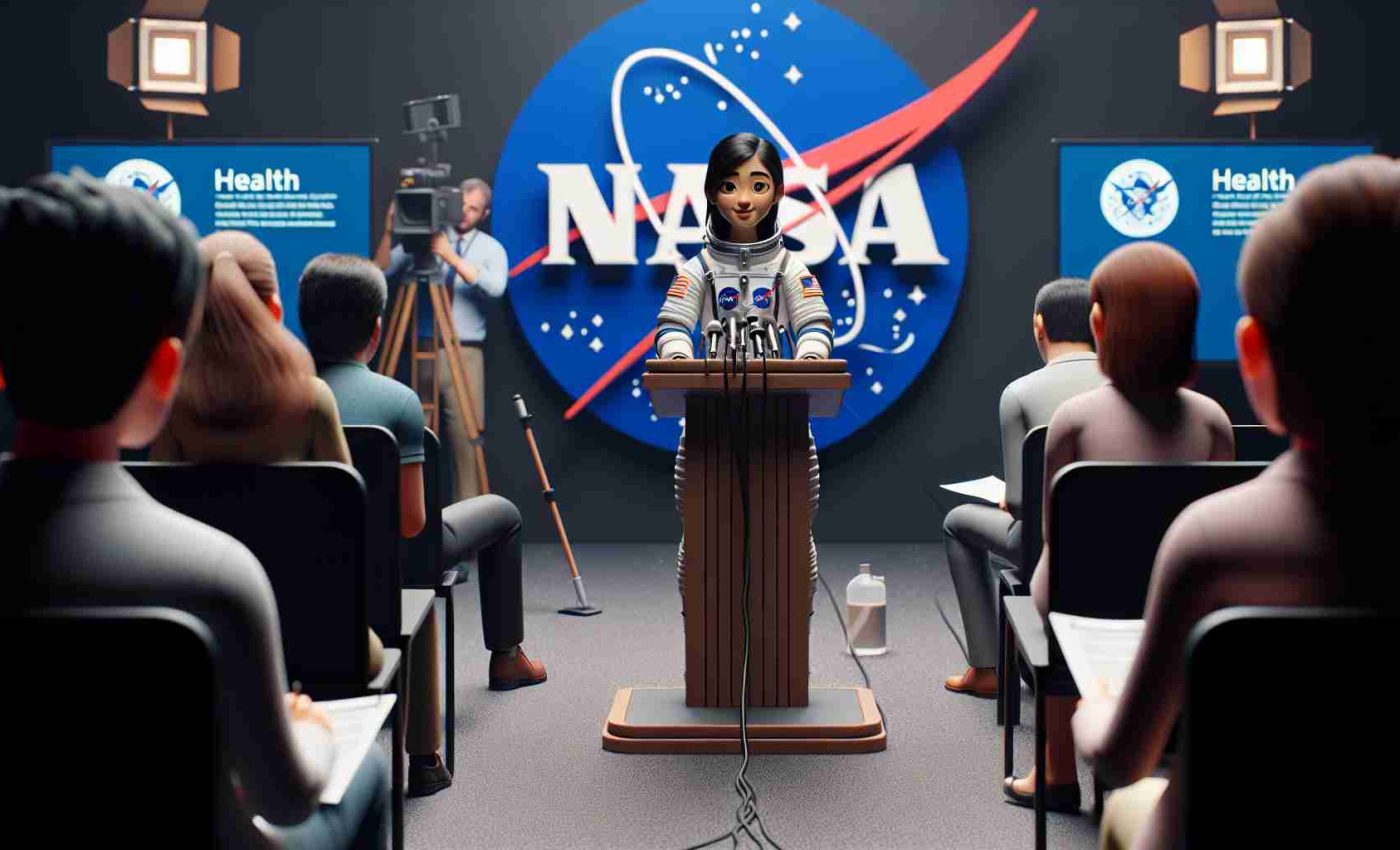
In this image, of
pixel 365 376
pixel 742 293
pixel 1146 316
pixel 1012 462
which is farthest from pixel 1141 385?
pixel 365 376

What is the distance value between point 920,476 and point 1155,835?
16.8 ft

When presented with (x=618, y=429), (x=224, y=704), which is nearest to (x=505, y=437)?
(x=618, y=429)

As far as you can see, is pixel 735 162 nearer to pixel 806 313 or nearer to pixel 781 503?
pixel 806 313

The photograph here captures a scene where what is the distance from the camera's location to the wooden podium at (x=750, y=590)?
327 cm

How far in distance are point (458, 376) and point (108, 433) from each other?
4.48 metres

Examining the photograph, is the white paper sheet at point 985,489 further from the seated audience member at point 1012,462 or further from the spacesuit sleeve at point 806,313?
the spacesuit sleeve at point 806,313

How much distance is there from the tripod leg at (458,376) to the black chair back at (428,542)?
8.23 feet

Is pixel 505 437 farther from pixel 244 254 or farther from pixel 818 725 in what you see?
pixel 244 254

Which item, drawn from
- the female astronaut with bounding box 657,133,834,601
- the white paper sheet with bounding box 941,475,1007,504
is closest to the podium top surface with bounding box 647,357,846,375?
the female astronaut with bounding box 657,133,834,601

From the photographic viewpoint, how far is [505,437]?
6.32 meters

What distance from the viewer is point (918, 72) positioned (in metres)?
6.23

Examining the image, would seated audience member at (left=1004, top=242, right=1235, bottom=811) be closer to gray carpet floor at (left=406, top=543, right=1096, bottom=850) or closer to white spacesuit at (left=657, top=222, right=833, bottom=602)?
gray carpet floor at (left=406, top=543, right=1096, bottom=850)

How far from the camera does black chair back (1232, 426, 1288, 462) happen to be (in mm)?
3125

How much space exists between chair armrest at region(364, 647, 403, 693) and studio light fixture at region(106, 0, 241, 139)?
15.1 feet
